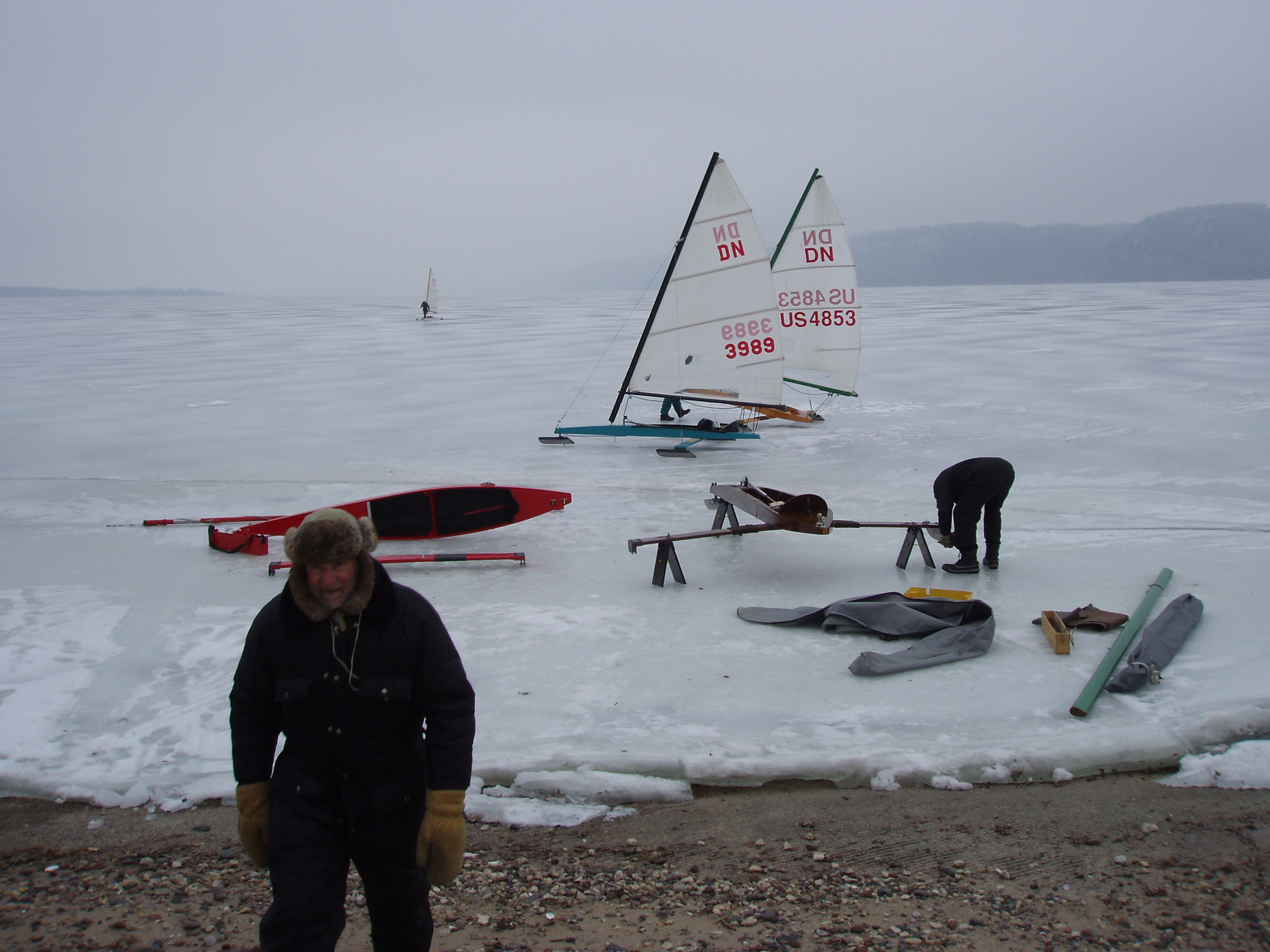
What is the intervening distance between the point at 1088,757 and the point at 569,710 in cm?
209

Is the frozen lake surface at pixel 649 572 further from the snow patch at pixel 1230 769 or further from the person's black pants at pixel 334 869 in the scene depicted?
the person's black pants at pixel 334 869

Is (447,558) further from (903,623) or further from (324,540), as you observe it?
(324,540)

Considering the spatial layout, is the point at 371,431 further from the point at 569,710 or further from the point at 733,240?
the point at 569,710

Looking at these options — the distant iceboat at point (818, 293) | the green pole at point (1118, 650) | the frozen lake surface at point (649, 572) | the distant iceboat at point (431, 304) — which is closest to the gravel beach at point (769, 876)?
the frozen lake surface at point (649, 572)

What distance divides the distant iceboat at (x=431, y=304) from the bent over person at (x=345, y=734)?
34743 mm

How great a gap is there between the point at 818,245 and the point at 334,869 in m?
11.6

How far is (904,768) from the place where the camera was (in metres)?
3.64

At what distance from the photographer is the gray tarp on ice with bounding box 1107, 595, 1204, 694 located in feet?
13.9

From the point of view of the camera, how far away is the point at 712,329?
413 inches

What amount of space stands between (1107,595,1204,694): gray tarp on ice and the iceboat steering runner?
225 inches

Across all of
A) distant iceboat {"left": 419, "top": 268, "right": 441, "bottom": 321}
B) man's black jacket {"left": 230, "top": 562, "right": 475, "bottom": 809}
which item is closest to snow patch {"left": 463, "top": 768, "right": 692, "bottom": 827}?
man's black jacket {"left": 230, "top": 562, "right": 475, "bottom": 809}

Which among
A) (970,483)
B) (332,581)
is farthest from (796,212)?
(332,581)

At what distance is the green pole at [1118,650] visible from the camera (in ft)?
13.2

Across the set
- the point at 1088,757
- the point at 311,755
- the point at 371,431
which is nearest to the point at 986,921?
the point at 1088,757
